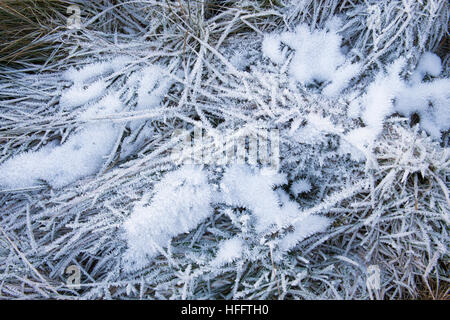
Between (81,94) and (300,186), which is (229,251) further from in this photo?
(81,94)

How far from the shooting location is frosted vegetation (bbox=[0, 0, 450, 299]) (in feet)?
3.16

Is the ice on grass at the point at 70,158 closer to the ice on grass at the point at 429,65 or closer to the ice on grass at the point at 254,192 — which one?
the ice on grass at the point at 254,192

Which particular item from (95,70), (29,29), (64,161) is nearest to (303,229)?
(64,161)

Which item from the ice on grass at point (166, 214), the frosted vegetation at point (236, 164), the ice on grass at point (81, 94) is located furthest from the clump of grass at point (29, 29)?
the ice on grass at point (166, 214)

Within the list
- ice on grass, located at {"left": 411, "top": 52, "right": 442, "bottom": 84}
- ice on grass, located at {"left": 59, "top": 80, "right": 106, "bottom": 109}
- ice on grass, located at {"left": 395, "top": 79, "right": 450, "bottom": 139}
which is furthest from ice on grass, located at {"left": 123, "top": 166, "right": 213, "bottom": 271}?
ice on grass, located at {"left": 411, "top": 52, "right": 442, "bottom": 84}

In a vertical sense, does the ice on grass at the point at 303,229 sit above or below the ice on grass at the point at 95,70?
below

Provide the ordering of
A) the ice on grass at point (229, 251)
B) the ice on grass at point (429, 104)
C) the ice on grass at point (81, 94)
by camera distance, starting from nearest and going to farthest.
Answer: the ice on grass at point (229, 251) → the ice on grass at point (429, 104) → the ice on grass at point (81, 94)

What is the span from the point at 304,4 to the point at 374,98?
43 cm

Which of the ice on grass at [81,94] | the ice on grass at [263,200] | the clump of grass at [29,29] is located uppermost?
the clump of grass at [29,29]

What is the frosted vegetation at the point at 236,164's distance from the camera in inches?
37.9

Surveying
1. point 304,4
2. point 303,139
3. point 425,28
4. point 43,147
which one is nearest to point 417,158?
point 303,139

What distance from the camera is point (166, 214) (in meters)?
0.96

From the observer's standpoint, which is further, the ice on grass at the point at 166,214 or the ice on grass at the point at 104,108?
the ice on grass at the point at 104,108

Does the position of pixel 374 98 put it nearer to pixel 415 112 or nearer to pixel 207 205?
pixel 415 112
